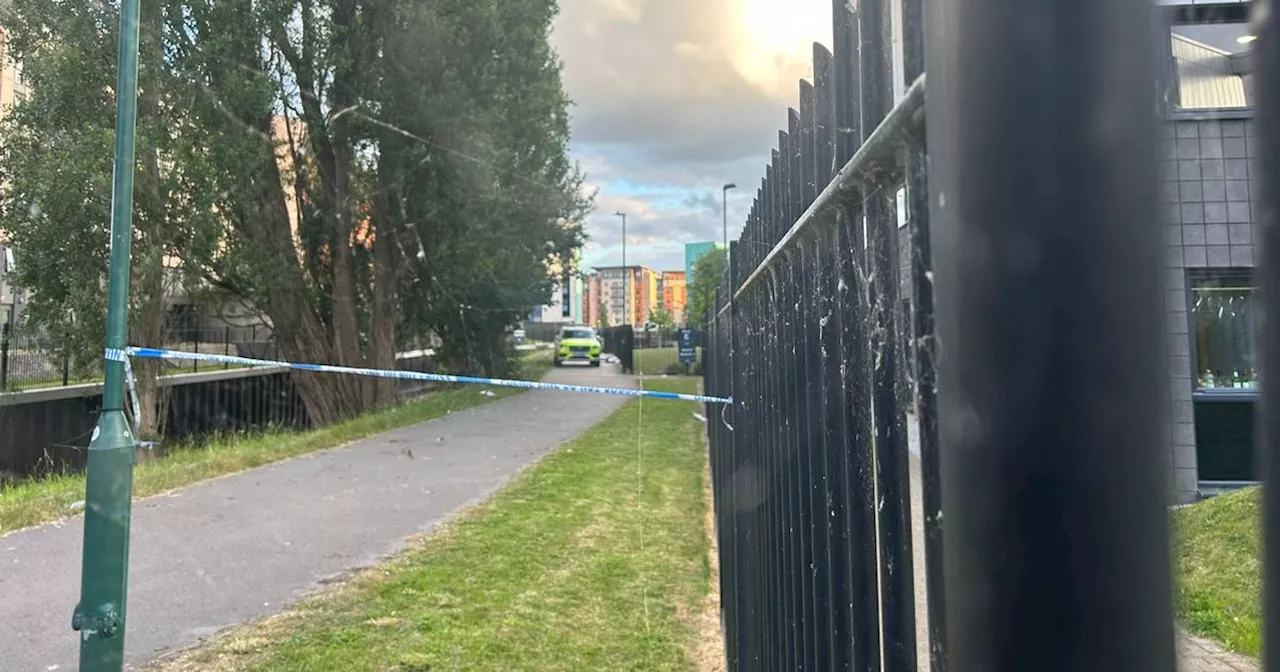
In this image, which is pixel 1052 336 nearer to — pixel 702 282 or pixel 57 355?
pixel 57 355

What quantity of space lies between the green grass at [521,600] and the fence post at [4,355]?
1315 centimetres

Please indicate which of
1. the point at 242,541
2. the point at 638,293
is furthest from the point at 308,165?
the point at 638,293

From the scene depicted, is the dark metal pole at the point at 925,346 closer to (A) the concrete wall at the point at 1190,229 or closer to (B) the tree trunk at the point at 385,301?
(A) the concrete wall at the point at 1190,229

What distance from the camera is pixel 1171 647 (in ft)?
2.15

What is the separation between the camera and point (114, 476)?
3.54 meters

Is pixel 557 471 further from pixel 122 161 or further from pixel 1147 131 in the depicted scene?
pixel 1147 131

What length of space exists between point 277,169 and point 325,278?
3037 mm

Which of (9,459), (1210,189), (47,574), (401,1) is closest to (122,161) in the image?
(47,574)

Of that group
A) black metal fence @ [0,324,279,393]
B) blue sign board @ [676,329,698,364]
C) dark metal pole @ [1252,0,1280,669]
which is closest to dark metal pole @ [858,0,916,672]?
dark metal pole @ [1252,0,1280,669]

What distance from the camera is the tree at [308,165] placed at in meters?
12.6

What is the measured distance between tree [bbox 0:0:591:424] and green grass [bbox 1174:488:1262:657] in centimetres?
1350

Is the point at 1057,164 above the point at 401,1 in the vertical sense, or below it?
below

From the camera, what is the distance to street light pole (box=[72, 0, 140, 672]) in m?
3.40

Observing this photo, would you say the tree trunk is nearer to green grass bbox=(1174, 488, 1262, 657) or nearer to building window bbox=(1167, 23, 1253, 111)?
green grass bbox=(1174, 488, 1262, 657)
